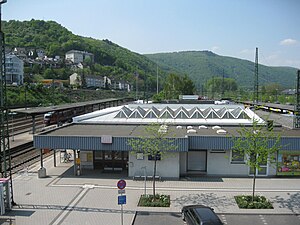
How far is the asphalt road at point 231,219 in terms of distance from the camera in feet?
42.0

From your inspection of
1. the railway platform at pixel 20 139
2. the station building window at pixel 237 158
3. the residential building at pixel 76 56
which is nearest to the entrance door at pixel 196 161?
the station building window at pixel 237 158

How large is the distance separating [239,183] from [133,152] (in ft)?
23.6

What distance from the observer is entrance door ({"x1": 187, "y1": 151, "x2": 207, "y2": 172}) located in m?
20.2

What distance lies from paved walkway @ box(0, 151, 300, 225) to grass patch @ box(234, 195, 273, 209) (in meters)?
0.32

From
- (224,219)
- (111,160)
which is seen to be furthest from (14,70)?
(224,219)

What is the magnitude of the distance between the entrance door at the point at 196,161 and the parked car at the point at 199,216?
729 centimetres

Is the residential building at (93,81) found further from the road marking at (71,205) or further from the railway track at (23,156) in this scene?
the road marking at (71,205)

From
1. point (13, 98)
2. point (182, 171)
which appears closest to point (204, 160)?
point (182, 171)

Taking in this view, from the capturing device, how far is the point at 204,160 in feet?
66.2

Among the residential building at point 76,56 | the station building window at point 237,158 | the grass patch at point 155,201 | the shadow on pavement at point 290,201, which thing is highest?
the residential building at point 76,56

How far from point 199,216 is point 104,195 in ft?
21.7

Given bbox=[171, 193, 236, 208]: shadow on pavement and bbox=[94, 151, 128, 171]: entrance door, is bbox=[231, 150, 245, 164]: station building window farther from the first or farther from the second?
bbox=[94, 151, 128, 171]: entrance door

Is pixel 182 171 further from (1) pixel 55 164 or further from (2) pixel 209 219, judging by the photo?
(1) pixel 55 164

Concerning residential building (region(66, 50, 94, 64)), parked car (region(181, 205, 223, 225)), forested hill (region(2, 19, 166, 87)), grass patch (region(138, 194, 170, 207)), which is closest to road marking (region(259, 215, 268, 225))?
parked car (region(181, 205, 223, 225))
